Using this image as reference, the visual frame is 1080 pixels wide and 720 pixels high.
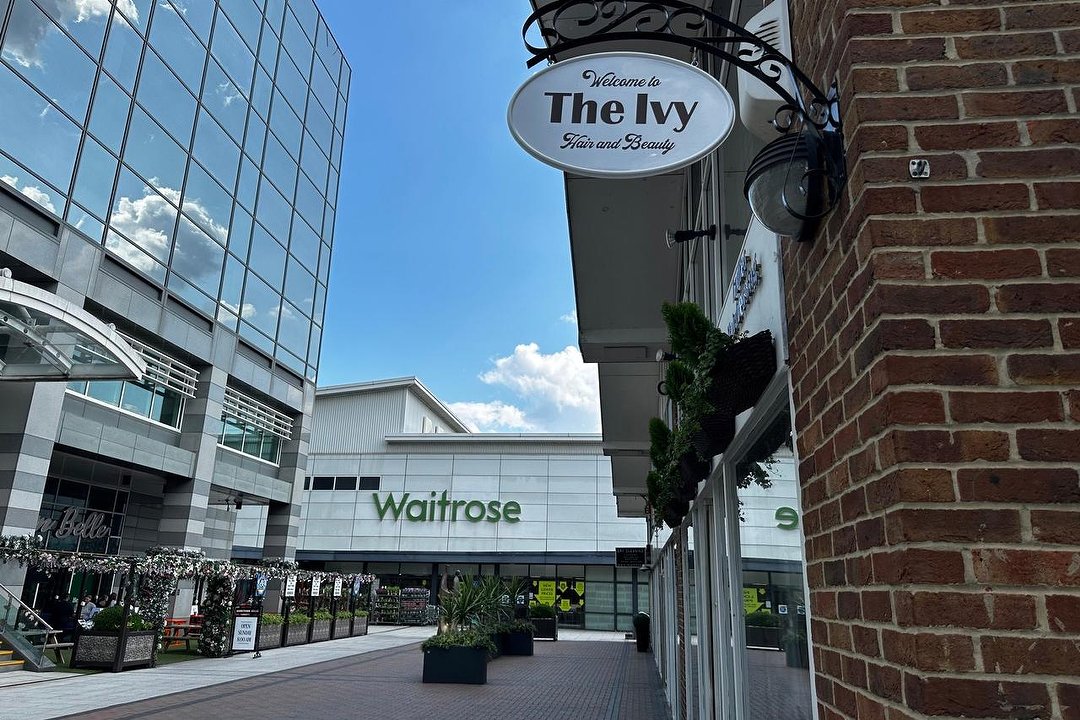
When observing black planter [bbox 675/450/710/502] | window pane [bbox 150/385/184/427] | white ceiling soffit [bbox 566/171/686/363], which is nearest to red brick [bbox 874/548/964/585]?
black planter [bbox 675/450/710/502]

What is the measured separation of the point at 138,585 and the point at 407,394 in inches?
1069

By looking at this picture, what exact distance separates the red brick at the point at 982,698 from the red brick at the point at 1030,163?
131 cm

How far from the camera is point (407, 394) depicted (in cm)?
4428

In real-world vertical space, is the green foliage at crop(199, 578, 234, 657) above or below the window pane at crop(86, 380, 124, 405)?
below

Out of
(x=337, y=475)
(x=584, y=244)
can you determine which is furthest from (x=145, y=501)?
(x=584, y=244)

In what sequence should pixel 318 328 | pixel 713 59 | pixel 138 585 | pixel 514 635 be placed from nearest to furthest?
1. pixel 713 59
2. pixel 138 585
3. pixel 514 635
4. pixel 318 328

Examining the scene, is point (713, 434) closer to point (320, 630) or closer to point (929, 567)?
point (929, 567)

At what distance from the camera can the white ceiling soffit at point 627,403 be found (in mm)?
13992

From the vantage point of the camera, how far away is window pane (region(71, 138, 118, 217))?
19500 mm

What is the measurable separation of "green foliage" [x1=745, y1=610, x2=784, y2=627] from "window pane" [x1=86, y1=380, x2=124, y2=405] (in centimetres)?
2135

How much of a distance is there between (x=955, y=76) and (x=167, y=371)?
2500cm

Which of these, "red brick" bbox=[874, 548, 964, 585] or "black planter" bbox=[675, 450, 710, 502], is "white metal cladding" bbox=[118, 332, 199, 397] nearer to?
"black planter" bbox=[675, 450, 710, 502]

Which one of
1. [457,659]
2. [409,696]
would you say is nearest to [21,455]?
[409,696]

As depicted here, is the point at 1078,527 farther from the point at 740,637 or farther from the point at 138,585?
the point at 138,585
